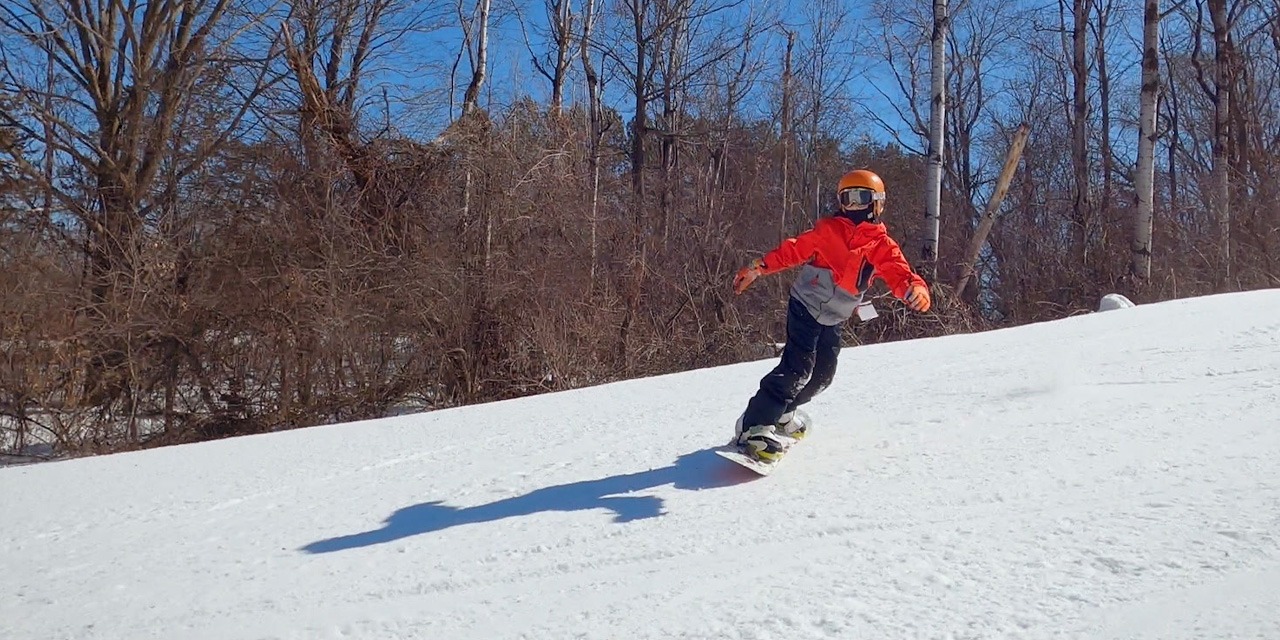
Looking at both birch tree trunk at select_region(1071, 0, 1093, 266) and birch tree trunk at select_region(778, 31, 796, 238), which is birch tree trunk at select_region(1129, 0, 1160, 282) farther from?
birch tree trunk at select_region(778, 31, 796, 238)

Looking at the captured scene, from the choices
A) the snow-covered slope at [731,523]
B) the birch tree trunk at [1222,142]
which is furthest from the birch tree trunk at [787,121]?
the snow-covered slope at [731,523]

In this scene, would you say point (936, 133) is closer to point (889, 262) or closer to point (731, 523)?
point (889, 262)

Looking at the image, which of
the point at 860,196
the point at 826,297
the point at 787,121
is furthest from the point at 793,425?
the point at 787,121

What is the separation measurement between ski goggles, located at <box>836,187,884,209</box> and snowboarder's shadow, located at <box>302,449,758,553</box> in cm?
146

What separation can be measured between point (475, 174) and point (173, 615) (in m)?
9.60

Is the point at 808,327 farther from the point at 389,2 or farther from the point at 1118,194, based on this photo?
the point at 1118,194

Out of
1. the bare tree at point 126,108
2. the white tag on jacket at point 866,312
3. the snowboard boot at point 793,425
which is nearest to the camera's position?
the white tag on jacket at point 866,312

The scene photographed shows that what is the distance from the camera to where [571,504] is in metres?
3.80

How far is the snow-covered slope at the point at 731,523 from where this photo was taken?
2469 mm

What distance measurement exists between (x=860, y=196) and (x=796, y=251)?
42 centimetres

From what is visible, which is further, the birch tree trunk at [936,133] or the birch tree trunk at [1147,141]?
the birch tree trunk at [936,133]

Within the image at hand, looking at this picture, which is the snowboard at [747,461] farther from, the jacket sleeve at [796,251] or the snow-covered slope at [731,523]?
the jacket sleeve at [796,251]

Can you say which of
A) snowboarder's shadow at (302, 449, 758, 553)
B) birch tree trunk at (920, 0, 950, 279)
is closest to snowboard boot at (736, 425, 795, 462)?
snowboarder's shadow at (302, 449, 758, 553)

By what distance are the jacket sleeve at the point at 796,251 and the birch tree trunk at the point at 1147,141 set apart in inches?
445
